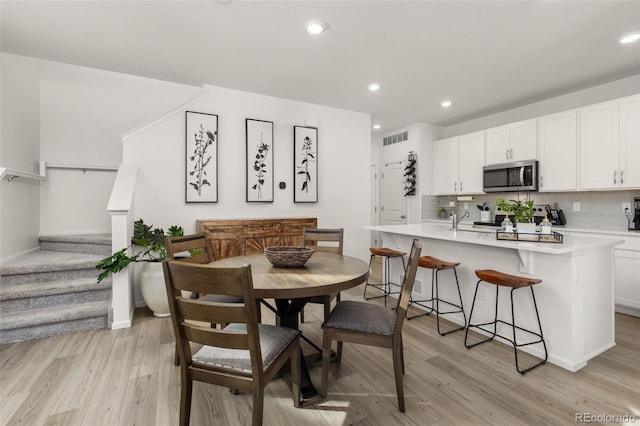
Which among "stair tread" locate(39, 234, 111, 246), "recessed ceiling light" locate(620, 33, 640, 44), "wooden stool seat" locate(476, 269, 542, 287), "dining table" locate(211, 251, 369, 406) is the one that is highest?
"recessed ceiling light" locate(620, 33, 640, 44)

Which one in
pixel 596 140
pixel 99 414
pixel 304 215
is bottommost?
pixel 99 414

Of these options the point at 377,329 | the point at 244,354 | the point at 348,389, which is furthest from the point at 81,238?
the point at 377,329

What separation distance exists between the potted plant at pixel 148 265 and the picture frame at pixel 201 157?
0.71 metres

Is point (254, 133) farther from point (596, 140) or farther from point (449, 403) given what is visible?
point (596, 140)

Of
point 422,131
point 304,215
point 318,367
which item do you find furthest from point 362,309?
point 422,131

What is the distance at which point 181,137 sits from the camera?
4.01m

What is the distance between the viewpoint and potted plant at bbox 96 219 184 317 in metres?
2.91

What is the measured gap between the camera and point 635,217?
361cm

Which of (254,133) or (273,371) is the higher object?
(254,133)

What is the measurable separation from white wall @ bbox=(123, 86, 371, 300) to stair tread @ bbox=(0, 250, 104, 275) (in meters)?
0.77

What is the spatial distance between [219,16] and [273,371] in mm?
2794

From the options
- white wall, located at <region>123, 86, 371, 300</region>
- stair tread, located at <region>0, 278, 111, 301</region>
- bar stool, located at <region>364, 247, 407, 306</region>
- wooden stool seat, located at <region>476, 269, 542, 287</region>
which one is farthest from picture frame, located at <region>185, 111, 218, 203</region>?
wooden stool seat, located at <region>476, 269, 542, 287</region>

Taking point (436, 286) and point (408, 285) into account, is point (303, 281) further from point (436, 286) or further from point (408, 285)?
point (436, 286)

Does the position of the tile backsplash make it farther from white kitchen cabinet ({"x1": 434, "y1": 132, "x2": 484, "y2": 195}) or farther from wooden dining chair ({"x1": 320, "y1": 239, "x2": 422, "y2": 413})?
wooden dining chair ({"x1": 320, "y1": 239, "x2": 422, "y2": 413})
